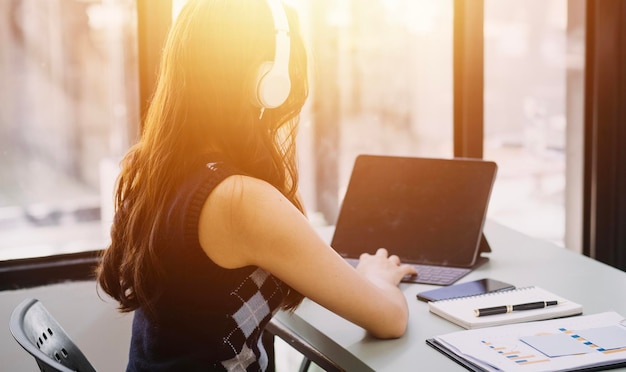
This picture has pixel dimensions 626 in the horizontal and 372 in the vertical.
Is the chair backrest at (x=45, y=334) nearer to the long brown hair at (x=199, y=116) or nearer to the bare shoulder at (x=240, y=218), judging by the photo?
the long brown hair at (x=199, y=116)

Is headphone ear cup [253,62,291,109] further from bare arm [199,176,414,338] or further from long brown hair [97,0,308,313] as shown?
bare arm [199,176,414,338]

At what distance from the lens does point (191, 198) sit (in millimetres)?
1106

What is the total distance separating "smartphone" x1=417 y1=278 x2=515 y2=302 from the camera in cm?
143

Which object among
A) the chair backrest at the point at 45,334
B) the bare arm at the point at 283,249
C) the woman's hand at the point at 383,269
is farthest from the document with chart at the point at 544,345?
the chair backrest at the point at 45,334

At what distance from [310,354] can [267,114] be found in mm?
452

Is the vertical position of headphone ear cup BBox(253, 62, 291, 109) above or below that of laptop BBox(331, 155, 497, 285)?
above

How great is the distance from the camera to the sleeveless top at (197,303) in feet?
3.66

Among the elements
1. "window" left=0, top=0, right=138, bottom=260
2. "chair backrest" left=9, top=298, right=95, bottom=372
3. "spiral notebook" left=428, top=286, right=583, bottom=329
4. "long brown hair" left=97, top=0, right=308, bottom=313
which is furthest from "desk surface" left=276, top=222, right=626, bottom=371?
"window" left=0, top=0, right=138, bottom=260

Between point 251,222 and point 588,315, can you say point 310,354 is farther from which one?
point 588,315

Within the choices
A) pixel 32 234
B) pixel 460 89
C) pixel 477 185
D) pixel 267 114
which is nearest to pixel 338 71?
pixel 460 89

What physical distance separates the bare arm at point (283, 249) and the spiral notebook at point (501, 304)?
13 centimetres

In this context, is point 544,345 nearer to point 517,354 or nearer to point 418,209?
point 517,354

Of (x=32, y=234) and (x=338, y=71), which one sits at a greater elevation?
(x=338, y=71)

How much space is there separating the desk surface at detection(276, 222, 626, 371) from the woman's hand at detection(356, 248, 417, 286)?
0.13 ft
